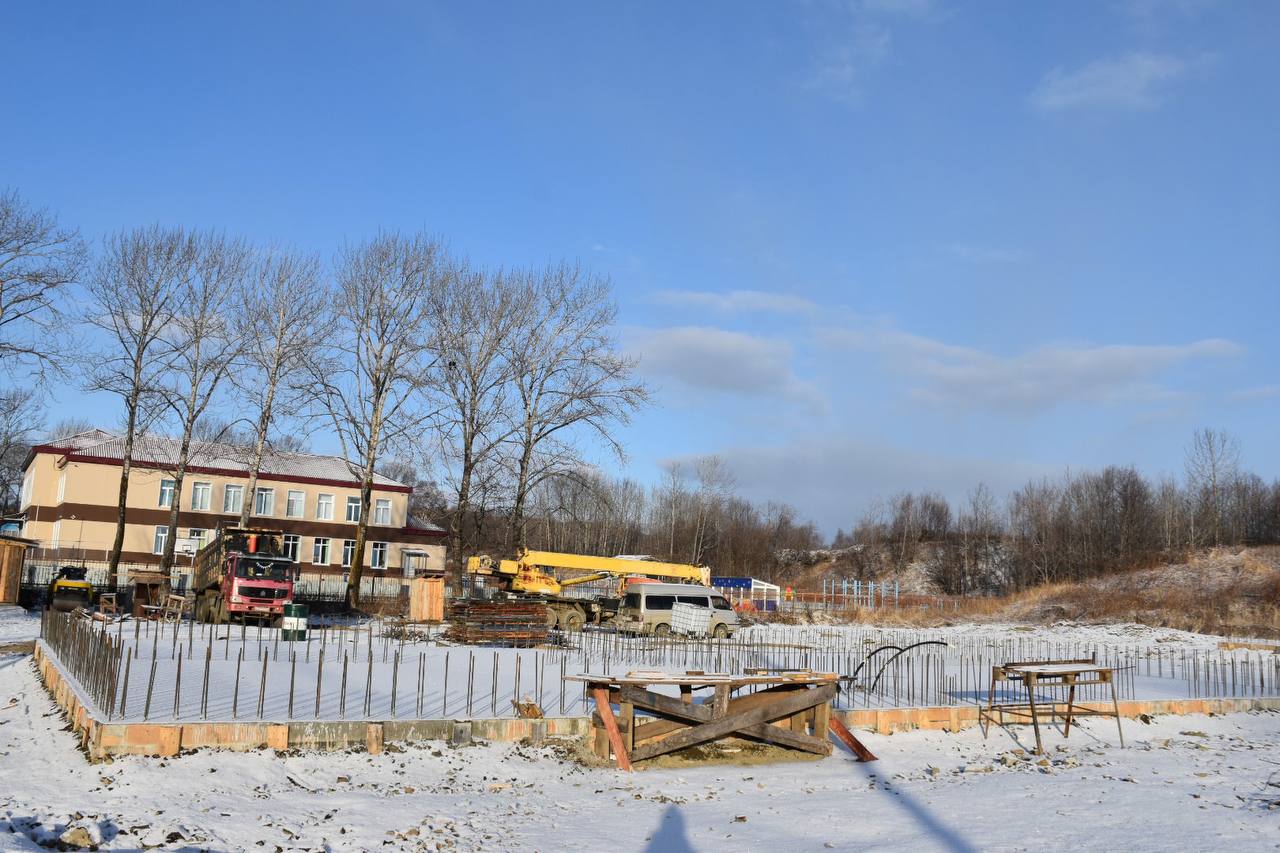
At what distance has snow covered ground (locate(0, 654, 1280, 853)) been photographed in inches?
357

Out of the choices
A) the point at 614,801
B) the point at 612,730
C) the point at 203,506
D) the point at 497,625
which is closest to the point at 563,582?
the point at 497,625

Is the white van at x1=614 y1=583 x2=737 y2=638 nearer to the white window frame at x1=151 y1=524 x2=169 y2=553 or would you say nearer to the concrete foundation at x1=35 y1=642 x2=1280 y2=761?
the concrete foundation at x1=35 y1=642 x2=1280 y2=761

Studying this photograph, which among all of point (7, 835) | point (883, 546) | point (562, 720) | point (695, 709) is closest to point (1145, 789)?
point (695, 709)

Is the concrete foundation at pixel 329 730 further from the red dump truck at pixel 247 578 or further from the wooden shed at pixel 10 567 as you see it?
the wooden shed at pixel 10 567

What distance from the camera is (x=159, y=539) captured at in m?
48.5

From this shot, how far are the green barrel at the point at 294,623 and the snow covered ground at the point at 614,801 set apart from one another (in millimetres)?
7279

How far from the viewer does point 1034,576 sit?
6938 cm

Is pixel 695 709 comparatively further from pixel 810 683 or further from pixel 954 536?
pixel 954 536

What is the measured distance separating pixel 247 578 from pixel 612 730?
59.7 feet

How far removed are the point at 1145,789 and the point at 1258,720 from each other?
755cm

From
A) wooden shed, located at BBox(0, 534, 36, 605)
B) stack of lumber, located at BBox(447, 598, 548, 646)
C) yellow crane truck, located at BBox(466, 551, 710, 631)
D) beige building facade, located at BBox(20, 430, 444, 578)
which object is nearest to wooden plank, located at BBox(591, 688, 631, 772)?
stack of lumber, located at BBox(447, 598, 548, 646)

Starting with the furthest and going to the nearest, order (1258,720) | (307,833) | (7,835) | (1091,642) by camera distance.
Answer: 1. (1091,642)
2. (1258,720)
3. (307,833)
4. (7,835)

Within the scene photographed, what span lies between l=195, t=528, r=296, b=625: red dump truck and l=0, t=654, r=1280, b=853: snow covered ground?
13.4 meters

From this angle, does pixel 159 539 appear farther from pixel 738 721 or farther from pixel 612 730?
pixel 738 721
